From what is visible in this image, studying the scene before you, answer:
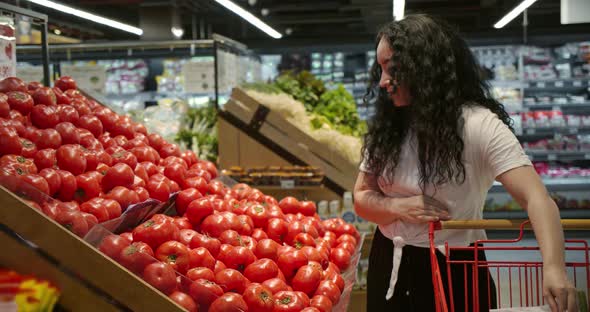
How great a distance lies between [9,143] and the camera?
6.81 feet

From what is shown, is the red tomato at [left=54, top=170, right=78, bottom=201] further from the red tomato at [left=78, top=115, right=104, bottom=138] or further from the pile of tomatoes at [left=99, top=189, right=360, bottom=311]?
the red tomato at [left=78, top=115, right=104, bottom=138]

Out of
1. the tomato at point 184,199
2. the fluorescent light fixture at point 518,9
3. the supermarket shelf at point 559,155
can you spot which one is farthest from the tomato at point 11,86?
the supermarket shelf at point 559,155

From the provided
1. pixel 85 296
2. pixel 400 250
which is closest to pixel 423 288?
pixel 400 250

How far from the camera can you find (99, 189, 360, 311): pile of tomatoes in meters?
1.71

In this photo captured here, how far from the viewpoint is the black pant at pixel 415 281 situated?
76.9 inches

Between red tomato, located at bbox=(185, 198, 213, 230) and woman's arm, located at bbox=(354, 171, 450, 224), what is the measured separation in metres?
0.60

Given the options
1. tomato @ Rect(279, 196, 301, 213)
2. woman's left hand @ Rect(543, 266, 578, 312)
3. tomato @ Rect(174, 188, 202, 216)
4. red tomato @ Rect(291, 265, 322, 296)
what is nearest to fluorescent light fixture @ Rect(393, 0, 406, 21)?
tomato @ Rect(279, 196, 301, 213)

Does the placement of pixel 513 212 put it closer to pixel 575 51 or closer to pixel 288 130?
pixel 575 51

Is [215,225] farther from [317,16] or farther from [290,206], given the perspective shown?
[317,16]

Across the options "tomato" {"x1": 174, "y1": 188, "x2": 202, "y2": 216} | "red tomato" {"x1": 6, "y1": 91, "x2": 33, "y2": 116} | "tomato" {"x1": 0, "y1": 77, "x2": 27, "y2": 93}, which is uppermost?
"tomato" {"x1": 0, "y1": 77, "x2": 27, "y2": 93}

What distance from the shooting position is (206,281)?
186 cm

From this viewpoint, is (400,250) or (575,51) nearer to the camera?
(400,250)

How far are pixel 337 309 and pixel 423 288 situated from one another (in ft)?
1.12

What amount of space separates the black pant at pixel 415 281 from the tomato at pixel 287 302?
288 mm
